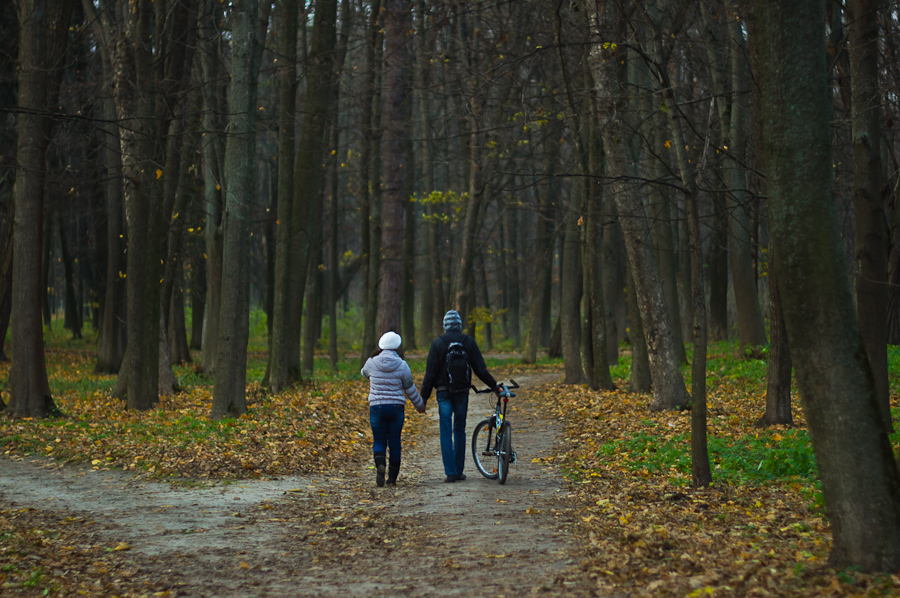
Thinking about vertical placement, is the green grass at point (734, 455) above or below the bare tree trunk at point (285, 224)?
below

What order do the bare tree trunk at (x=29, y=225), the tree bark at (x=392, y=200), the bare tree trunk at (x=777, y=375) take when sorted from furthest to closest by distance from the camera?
the tree bark at (x=392, y=200) → the bare tree trunk at (x=29, y=225) → the bare tree trunk at (x=777, y=375)

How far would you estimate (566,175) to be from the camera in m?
7.99

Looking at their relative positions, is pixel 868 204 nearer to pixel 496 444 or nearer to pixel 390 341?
pixel 496 444

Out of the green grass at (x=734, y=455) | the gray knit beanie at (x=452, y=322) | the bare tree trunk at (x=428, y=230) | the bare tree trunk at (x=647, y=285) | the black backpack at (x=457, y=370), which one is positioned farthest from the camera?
the bare tree trunk at (x=428, y=230)

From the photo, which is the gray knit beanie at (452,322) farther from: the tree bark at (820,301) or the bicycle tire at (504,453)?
the tree bark at (820,301)

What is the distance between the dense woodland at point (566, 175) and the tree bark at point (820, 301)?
0.01 metres

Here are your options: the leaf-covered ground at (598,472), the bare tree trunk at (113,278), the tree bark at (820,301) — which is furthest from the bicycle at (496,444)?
the bare tree trunk at (113,278)

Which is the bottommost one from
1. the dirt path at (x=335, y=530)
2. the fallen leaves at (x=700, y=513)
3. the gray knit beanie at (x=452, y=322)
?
the dirt path at (x=335, y=530)

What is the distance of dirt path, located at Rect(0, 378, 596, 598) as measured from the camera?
5543 mm

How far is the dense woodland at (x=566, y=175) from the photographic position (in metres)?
5.08

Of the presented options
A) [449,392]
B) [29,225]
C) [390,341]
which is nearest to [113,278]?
[29,225]

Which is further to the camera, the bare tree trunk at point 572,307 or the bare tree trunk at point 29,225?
the bare tree trunk at point 572,307

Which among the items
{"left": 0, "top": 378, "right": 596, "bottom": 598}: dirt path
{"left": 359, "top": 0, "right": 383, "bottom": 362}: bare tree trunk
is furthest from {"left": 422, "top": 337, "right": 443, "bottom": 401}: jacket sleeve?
{"left": 359, "top": 0, "right": 383, "bottom": 362}: bare tree trunk

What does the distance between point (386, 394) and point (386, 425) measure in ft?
1.20
